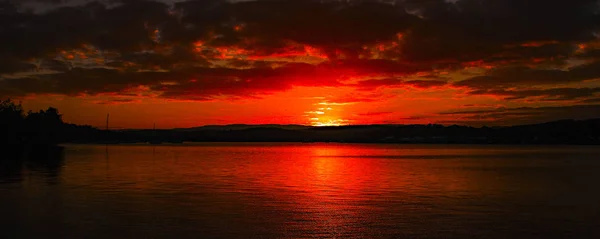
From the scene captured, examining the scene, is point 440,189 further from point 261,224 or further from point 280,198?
point 261,224

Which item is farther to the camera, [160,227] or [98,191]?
[98,191]

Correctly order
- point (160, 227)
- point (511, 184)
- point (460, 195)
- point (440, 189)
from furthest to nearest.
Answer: point (511, 184) < point (440, 189) < point (460, 195) < point (160, 227)

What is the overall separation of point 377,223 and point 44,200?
23.4 meters

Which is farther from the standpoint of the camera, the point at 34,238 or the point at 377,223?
the point at 377,223

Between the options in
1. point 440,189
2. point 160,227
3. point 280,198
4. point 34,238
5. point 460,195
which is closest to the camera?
point 34,238

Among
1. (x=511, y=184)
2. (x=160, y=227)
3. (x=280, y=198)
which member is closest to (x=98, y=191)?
(x=280, y=198)

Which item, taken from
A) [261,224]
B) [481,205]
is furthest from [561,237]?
[261,224]

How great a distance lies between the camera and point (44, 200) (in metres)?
38.5

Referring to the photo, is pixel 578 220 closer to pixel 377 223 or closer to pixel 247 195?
pixel 377 223

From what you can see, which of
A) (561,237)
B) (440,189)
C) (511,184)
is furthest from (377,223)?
(511,184)

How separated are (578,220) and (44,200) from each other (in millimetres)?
33896

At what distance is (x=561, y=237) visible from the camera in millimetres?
26109

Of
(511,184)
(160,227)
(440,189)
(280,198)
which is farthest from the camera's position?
(511,184)

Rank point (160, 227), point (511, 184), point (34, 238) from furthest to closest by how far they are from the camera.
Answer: point (511, 184)
point (160, 227)
point (34, 238)
